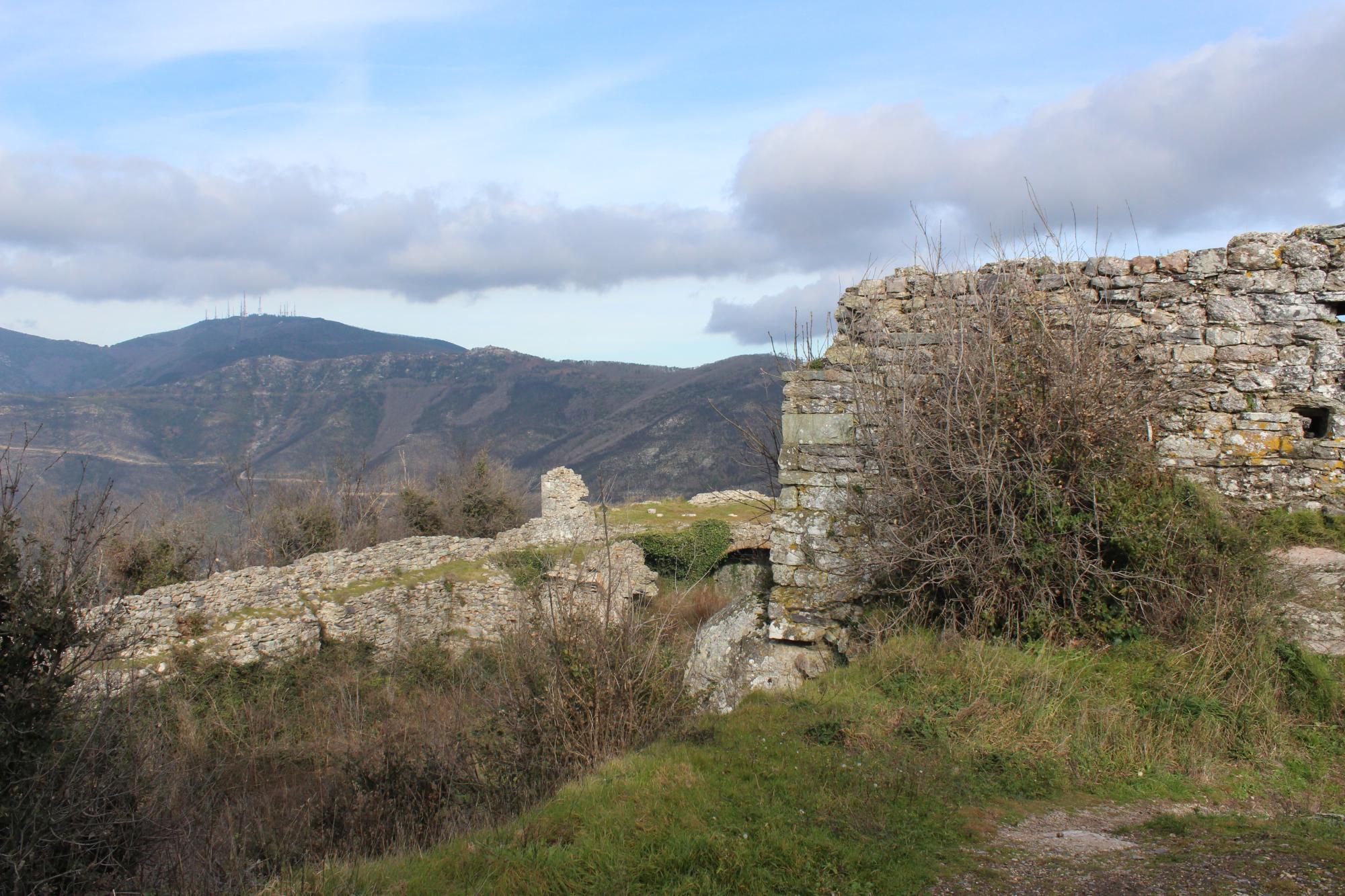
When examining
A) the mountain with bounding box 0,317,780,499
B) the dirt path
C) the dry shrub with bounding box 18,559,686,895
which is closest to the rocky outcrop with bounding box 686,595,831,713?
the dry shrub with bounding box 18,559,686,895

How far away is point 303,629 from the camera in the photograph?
15797mm

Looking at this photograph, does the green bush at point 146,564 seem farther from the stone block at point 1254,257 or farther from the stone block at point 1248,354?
the stone block at point 1254,257

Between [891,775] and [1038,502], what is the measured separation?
276 cm

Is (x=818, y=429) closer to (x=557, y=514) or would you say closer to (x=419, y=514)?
(x=557, y=514)

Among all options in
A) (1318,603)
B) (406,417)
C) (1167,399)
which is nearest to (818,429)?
(1167,399)

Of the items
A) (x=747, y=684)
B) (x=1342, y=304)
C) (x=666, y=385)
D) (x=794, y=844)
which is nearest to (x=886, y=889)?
(x=794, y=844)

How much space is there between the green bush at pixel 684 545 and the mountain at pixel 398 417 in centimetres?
1698

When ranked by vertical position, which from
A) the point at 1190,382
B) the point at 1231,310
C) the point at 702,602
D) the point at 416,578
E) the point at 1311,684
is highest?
the point at 1231,310

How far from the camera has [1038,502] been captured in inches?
254

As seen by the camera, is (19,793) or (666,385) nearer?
(19,793)

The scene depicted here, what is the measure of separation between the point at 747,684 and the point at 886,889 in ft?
11.4

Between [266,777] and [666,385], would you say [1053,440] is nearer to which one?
[266,777]

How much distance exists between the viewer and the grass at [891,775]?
13.5 feet

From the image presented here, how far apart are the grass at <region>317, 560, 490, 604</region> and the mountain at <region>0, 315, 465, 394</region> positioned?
11008 cm
